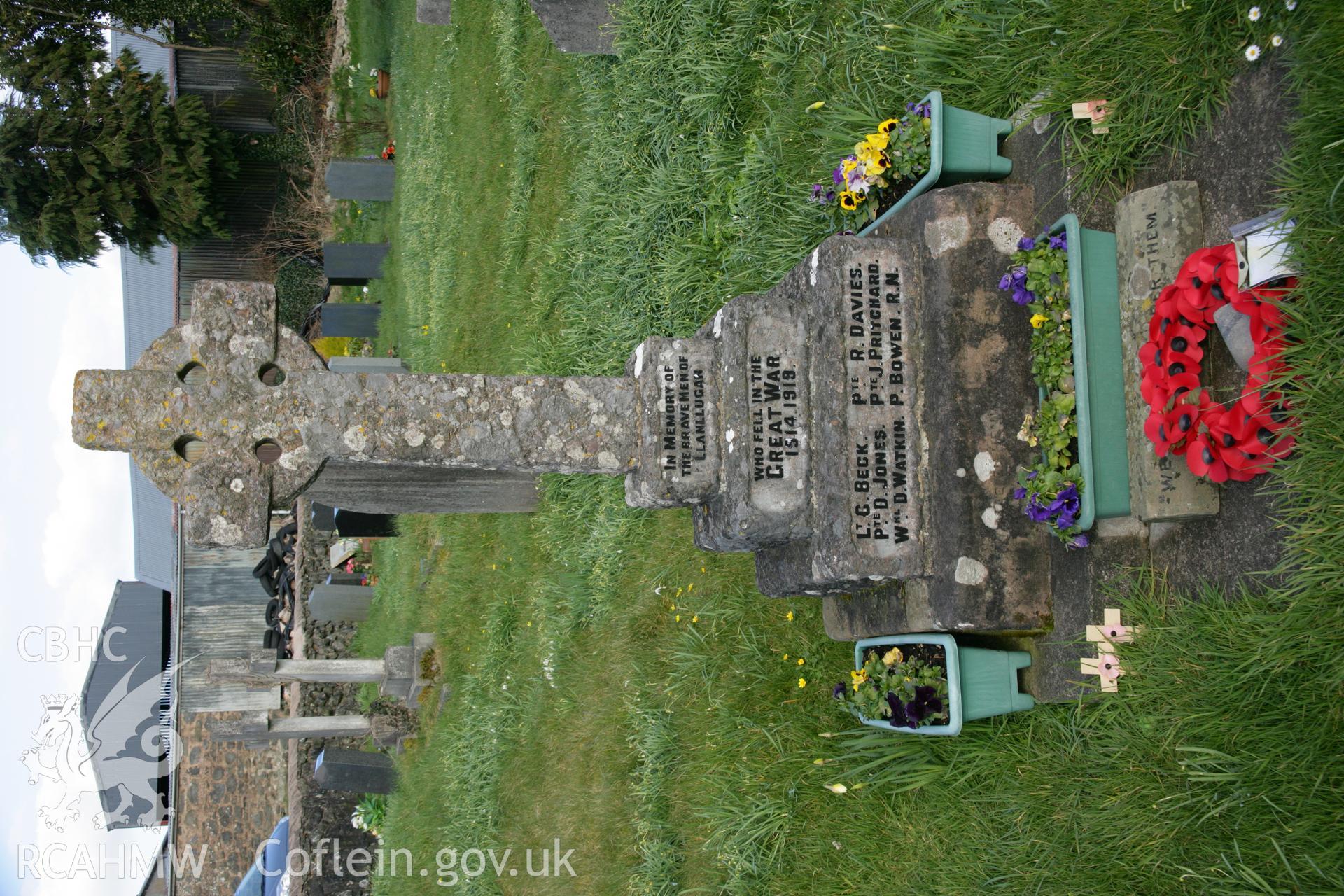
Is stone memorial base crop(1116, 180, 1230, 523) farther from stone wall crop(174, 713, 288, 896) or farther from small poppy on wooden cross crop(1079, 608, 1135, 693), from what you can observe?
stone wall crop(174, 713, 288, 896)

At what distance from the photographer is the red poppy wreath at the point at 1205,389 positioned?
296 cm

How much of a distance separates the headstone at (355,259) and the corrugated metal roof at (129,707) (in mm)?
7063

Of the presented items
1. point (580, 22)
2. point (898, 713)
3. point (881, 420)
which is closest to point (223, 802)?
point (580, 22)

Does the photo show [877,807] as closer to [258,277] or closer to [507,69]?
[507,69]

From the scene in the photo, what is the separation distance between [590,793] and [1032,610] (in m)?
3.99

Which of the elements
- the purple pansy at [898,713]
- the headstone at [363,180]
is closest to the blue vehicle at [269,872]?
the headstone at [363,180]

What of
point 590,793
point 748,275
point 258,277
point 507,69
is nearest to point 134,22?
point 258,277

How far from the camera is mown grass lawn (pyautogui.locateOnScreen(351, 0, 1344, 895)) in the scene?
2971 millimetres

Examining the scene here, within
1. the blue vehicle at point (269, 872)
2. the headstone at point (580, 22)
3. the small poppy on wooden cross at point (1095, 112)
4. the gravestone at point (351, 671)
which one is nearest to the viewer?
the small poppy on wooden cross at point (1095, 112)

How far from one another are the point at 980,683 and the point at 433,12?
37.3 ft

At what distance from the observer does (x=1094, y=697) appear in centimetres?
370

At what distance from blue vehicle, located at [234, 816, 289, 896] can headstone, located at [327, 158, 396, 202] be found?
8959 millimetres

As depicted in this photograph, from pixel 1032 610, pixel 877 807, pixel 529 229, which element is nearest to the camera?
pixel 1032 610

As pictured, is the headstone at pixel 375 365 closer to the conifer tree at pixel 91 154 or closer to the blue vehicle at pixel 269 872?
the conifer tree at pixel 91 154
